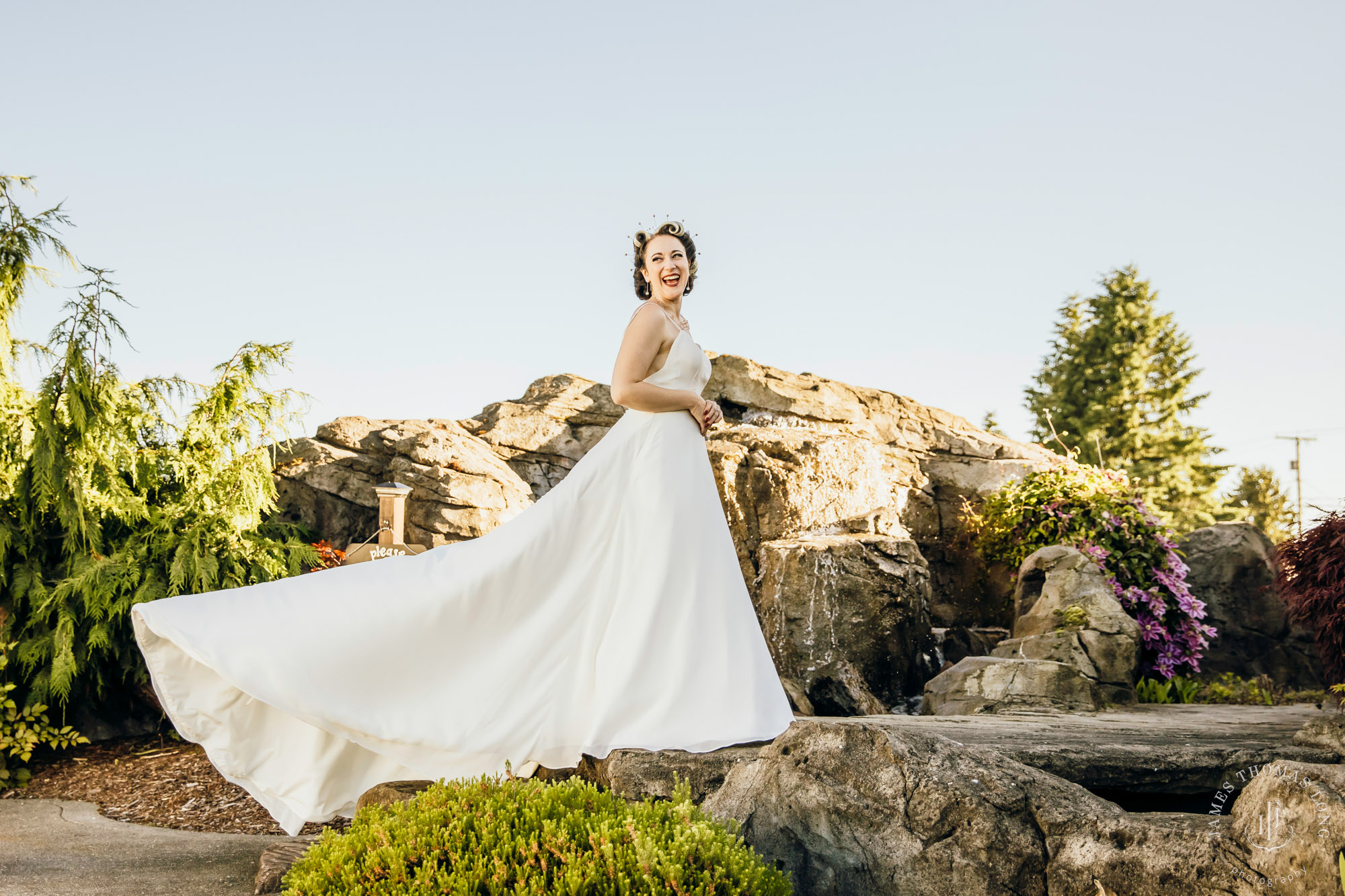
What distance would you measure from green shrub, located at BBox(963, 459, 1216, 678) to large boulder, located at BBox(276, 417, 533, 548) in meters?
5.40

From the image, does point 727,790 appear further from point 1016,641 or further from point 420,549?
point 420,549

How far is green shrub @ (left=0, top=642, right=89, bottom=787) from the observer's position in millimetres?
5379

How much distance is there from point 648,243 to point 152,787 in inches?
174

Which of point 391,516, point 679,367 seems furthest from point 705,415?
point 391,516

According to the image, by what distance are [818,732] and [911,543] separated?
16.3ft

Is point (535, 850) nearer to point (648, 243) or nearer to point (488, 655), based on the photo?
point (488, 655)

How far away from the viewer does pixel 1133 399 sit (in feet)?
93.1

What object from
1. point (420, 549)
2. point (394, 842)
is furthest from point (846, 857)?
point (420, 549)

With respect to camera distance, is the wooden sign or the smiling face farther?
the wooden sign

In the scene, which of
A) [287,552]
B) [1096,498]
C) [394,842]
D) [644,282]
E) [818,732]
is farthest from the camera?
[1096,498]

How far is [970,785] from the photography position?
9.57 ft

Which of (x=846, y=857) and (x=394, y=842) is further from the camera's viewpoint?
(x=846, y=857)

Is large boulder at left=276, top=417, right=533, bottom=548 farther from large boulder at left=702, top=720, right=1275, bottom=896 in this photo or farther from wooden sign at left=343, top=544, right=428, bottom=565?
large boulder at left=702, top=720, right=1275, bottom=896

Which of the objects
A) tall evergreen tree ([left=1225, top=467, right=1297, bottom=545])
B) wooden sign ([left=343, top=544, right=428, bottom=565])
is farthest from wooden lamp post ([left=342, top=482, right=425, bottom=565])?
tall evergreen tree ([left=1225, top=467, right=1297, bottom=545])
